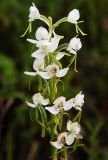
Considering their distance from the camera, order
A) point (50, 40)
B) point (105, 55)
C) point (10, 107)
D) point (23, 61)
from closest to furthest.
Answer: point (50, 40) < point (10, 107) < point (23, 61) < point (105, 55)

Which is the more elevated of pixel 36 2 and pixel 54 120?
pixel 36 2

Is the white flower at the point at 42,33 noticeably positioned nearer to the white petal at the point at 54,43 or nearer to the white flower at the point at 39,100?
the white petal at the point at 54,43

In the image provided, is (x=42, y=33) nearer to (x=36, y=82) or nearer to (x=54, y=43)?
(x=54, y=43)

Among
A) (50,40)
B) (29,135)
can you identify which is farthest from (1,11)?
(50,40)

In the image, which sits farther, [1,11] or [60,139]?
[1,11]

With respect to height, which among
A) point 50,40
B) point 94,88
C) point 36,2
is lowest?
point 50,40

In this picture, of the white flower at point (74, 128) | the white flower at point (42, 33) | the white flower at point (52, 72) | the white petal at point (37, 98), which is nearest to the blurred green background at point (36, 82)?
the white flower at point (74, 128)

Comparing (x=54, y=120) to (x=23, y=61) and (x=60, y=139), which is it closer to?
(x=60, y=139)
